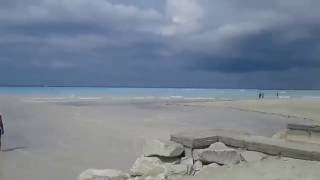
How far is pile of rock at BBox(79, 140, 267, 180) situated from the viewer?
6.54 m

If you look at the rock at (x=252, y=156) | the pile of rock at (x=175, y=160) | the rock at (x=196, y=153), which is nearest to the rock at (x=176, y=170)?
the pile of rock at (x=175, y=160)

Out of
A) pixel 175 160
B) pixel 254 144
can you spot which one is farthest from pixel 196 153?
pixel 254 144

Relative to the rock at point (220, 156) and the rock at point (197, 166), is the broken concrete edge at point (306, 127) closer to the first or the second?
the rock at point (220, 156)

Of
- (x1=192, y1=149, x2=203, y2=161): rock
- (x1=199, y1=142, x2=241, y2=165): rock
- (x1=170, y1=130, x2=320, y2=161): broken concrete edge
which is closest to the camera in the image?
(x1=170, y1=130, x2=320, y2=161): broken concrete edge

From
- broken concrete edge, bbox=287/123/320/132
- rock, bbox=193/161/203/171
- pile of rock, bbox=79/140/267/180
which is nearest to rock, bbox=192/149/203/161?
pile of rock, bbox=79/140/267/180

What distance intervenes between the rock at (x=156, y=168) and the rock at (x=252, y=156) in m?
0.93

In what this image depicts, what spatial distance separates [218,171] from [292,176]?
1.12m

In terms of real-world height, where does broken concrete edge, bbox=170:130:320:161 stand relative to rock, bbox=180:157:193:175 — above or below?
above

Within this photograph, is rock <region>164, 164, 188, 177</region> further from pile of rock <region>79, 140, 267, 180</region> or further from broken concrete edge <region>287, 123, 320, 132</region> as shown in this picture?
broken concrete edge <region>287, 123, 320, 132</region>

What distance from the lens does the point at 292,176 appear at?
5.51 meters

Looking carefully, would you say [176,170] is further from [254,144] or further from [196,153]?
[254,144]

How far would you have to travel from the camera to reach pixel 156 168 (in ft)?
22.0

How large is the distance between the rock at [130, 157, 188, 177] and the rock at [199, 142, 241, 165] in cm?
35

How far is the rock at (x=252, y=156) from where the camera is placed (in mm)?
6402
